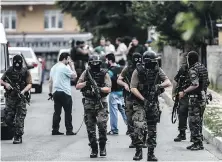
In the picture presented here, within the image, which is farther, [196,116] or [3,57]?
[3,57]

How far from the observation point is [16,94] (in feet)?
45.1

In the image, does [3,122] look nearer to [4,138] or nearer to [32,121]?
[4,138]

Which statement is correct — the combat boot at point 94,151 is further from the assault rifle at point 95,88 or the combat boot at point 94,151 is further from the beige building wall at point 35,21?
the beige building wall at point 35,21

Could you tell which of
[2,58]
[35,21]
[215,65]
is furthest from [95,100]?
[35,21]

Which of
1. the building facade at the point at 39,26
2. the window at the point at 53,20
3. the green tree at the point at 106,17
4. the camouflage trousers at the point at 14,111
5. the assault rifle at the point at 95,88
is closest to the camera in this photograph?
the assault rifle at the point at 95,88

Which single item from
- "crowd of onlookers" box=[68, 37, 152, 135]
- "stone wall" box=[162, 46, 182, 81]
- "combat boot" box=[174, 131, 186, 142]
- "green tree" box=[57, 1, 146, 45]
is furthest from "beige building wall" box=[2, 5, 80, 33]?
"combat boot" box=[174, 131, 186, 142]

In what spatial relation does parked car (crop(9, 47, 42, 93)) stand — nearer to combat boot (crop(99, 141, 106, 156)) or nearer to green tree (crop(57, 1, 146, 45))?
green tree (crop(57, 1, 146, 45))

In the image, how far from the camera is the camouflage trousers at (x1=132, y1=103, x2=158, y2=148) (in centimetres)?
1040

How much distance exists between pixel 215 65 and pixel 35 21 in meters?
40.0

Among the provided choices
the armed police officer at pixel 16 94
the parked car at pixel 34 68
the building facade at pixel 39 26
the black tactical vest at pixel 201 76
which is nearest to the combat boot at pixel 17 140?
the armed police officer at pixel 16 94

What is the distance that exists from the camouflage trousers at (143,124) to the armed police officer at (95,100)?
2.42 feet

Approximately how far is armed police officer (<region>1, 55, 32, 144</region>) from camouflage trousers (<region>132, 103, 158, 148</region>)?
3742 millimetres

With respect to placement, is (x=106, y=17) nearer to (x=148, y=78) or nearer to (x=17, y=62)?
(x=17, y=62)

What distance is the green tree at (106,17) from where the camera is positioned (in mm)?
42906
